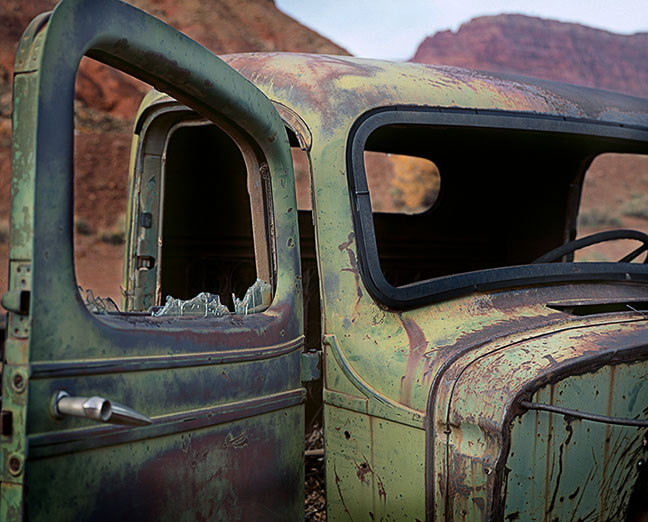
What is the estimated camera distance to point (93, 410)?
1131mm

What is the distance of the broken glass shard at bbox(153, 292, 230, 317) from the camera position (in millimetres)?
1729

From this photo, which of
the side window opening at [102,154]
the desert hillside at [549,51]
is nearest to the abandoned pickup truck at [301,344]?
the side window opening at [102,154]

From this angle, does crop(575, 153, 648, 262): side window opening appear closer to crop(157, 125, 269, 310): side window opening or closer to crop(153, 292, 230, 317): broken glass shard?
crop(157, 125, 269, 310): side window opening

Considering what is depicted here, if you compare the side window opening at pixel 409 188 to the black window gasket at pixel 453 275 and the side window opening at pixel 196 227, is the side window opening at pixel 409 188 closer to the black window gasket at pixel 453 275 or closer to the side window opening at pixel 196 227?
the side window opening at pixel 196 227

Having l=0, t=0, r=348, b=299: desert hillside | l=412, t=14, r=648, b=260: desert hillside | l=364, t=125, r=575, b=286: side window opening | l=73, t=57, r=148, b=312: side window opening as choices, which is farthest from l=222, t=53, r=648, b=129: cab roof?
l=412, t=14, r=648, b=260: desert hillside

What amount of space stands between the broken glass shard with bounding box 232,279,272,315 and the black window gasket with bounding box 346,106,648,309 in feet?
0.90

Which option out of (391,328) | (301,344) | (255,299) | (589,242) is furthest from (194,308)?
(589,242)

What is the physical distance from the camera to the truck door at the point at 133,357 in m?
1.18

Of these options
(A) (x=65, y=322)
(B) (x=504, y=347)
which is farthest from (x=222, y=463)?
(B) (x=504, y=347)

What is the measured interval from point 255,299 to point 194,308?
169mm

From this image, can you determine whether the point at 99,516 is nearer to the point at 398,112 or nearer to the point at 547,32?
the point at 398,112

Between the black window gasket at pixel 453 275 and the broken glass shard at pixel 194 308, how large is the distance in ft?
1.38

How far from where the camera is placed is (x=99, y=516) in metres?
1.31

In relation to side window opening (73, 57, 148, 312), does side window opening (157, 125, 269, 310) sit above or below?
below
